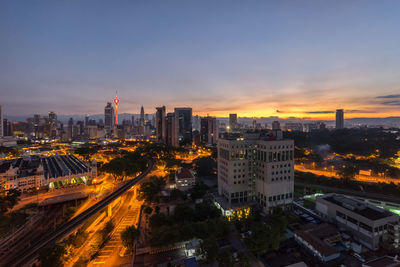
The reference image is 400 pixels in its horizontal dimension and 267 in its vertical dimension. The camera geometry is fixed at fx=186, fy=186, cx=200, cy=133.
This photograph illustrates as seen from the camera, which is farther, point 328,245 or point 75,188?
point 75,188

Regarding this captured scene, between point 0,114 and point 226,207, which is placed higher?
point 0,114

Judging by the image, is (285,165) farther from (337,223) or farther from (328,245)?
(328,245)

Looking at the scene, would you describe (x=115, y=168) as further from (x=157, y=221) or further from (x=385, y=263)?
(x=385, y=263)

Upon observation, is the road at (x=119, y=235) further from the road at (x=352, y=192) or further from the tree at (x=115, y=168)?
the road at (x=352, y=192)

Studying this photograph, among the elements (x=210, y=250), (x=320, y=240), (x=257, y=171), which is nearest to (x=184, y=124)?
(x=257, y=171)

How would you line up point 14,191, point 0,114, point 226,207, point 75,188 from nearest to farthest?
point 226,207 → point 14,191 → point 75,188 → point 0,114

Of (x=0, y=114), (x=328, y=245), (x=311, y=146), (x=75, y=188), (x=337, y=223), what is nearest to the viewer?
(x=328, y=245)

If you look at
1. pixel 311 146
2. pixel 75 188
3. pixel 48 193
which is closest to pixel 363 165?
pixel 311 146

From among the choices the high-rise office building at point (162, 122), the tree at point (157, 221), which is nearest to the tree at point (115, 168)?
the tree at point (157, 221)
